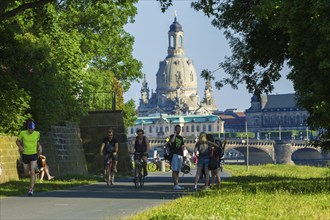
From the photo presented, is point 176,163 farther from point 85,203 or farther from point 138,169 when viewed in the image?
point 85,203

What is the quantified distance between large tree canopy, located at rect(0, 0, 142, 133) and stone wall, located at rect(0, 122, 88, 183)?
697mm

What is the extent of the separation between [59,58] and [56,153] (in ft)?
21.2

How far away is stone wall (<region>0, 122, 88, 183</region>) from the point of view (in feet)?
79.5

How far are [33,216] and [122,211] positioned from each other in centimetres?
161

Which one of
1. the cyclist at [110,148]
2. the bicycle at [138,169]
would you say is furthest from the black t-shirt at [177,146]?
the cyclist at [110,148]

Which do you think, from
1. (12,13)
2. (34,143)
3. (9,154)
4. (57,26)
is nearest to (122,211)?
(34,143)

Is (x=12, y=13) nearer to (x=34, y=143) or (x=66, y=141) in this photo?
(x=34, y=143)

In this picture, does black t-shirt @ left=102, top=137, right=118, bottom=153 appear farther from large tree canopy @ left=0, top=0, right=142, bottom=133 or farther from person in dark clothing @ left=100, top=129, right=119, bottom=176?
large tree canopy @ left=0, top=0, right=142, bottom=133

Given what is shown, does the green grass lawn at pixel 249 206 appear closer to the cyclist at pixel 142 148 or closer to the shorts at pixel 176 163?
the shorts at pixel 176 163

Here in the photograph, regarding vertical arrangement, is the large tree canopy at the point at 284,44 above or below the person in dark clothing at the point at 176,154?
above

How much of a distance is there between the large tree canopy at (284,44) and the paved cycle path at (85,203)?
376 cm

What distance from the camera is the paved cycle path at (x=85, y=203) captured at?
1424 centimetres

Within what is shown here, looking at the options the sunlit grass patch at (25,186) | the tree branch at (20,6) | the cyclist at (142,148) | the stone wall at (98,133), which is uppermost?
the tree branch at (20,6)

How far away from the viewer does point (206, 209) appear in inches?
547
